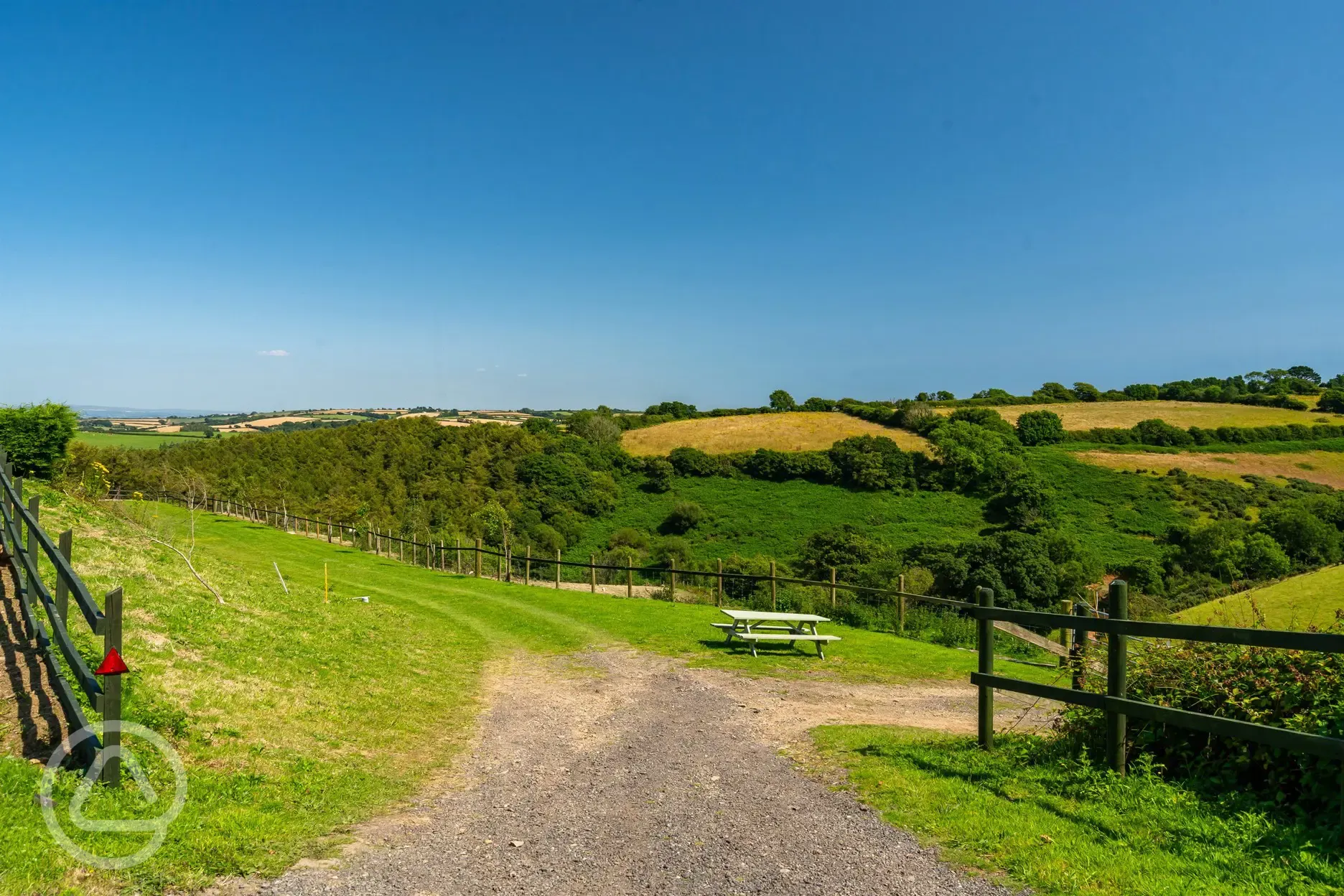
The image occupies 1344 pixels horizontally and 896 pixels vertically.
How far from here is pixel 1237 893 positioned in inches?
141

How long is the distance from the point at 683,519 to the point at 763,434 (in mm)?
22647

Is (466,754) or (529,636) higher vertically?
(466,754)

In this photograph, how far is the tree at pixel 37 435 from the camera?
62.7 ft

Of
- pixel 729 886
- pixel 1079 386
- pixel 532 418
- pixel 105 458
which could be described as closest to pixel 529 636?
pixel 729 886

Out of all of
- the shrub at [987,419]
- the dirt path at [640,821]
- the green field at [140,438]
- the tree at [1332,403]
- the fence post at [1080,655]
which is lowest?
the dirt path at [640,821]

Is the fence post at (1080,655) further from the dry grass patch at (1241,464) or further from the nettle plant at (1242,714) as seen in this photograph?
the dry grass patch at (1241,464)

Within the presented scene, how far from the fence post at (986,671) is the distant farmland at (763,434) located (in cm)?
6712

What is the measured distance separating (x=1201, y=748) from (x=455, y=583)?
25.7 meters

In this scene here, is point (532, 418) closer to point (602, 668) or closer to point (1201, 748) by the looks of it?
point (602, 668)

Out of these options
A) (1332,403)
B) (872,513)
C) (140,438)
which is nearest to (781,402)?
(872,513)

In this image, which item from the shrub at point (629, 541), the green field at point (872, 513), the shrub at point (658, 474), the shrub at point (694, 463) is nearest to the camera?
the green field at point (872, 513)

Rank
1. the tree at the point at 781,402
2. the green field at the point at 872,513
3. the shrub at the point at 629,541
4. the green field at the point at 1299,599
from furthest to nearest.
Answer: the tree at the point at 781,402 < the shrub at the point at 629,541 < the green field at the point at 872,513 < the green field at the point at 1299,599

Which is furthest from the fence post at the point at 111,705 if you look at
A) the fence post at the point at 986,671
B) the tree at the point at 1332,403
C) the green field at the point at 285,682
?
the tree at the point at 1332,403

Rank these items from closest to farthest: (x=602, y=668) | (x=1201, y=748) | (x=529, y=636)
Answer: (x=1201, y=748)
(x=602, y=668)
(x=529, y=636)
